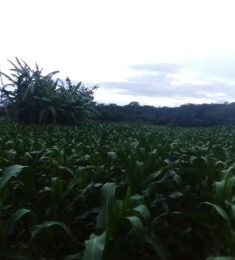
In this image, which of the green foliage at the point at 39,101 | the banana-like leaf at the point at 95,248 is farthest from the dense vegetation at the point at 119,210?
the green foliage at the point at 39,101

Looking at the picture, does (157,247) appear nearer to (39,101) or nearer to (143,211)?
(143,211)

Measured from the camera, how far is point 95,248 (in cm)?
187

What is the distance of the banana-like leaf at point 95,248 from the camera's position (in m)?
1.84

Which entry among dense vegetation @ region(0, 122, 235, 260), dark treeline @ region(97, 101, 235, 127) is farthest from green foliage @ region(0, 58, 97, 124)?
dense vegetation @ region(0, 122, 235, 260)

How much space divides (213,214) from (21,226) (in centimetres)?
132

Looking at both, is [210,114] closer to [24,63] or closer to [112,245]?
[24,63]

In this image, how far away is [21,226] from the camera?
3139mm

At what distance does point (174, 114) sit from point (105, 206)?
54.8 ft

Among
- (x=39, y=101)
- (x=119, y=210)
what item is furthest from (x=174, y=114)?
(x=119, y=210)

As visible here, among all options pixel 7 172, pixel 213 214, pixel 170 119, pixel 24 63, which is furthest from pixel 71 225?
pixel 170 119

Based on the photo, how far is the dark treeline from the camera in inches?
705

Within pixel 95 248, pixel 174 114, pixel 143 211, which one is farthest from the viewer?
pixel 174 114

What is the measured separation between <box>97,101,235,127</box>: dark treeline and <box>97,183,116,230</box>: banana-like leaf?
15.2 metres

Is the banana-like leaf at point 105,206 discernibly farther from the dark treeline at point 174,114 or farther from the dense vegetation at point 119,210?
the dark treeline at point 174,114
